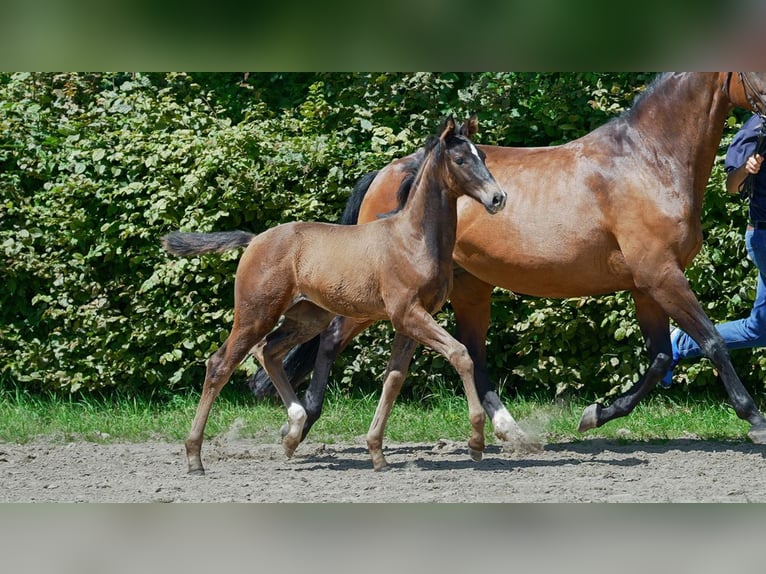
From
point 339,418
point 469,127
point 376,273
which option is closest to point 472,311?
point 339,418

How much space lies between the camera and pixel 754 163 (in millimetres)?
5180

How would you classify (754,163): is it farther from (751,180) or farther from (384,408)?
(384,408)

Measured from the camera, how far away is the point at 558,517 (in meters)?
0.99

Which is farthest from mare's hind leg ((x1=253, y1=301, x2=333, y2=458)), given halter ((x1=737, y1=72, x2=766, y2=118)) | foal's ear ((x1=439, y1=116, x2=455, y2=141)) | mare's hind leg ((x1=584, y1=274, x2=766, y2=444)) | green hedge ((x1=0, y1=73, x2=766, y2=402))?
halter ((x1=737, y1=72, x2=766, y2=118))

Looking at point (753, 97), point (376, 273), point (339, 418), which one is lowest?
point (339, 418)

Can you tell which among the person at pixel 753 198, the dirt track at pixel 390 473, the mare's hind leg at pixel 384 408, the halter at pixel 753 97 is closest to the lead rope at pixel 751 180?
the person at pixel 753 198

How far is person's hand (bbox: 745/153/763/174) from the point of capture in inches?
203

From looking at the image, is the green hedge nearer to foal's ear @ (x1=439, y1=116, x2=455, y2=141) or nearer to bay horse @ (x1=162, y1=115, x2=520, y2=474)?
bay horse @ (x1=162, y1=115, x2=520, y2=474)

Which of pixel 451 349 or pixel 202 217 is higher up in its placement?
pixel 202 217

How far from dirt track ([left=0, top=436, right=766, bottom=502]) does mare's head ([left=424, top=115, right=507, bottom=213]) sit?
1378 millimetres

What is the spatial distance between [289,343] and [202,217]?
6.35 feet

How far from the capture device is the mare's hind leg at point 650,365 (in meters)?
5.66
